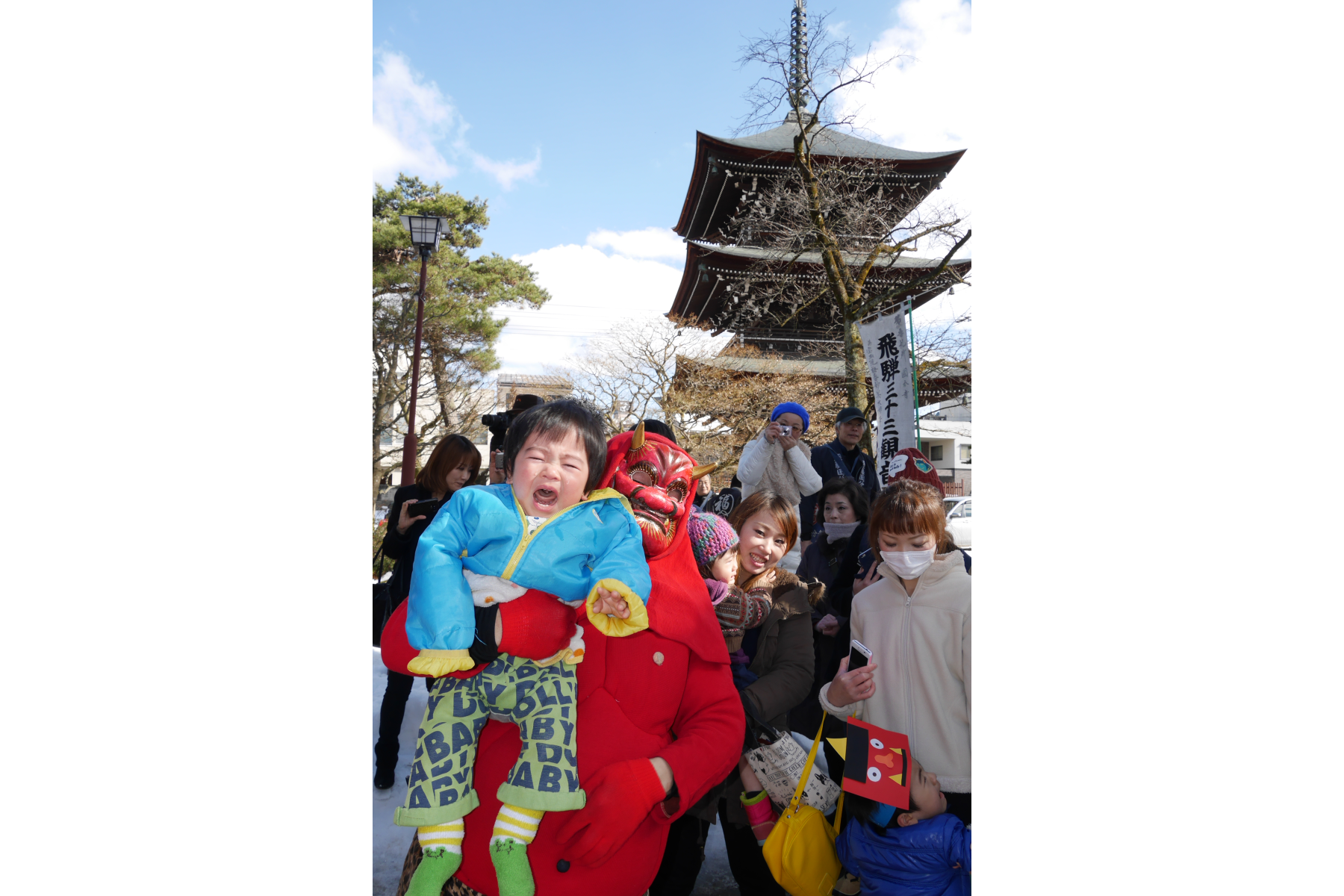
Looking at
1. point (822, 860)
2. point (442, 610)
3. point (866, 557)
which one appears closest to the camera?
point (442, 610)

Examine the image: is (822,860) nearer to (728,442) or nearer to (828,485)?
(828,485)

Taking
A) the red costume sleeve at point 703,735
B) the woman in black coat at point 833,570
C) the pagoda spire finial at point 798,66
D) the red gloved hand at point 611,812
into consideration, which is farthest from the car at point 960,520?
the red gloved hand at point 611,812

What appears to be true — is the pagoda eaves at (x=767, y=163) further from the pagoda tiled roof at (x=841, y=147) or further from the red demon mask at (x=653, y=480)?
the red demon mask at (x=653, y=480)

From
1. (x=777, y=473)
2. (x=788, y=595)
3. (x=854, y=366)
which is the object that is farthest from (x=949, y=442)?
(x=788, y=595)

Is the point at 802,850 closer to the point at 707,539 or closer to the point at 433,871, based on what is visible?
the point at 707,539

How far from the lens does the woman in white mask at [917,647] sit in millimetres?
1891

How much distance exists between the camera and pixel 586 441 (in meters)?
1.54

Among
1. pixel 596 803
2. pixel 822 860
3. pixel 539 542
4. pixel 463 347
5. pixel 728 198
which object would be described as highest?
pixel 728 198

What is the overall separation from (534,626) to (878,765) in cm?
101

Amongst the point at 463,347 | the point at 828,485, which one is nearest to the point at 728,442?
the point at 463,347

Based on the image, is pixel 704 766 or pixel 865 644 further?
pixel 865 644

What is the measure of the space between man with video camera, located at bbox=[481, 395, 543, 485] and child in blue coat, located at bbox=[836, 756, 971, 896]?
1448 mm

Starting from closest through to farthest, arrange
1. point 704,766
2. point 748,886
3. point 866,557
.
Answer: point 704,766 < point 748,886 < point 866,557
